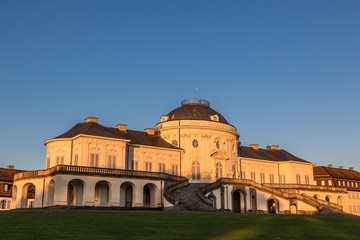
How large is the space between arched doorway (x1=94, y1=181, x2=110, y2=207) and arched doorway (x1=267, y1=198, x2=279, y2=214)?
21.1m

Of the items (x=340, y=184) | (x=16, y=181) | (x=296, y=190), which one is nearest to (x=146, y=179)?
(x=16, y=181)

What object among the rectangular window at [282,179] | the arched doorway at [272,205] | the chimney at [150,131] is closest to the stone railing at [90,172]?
the chimney at [150,131]

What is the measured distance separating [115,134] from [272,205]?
23.0 m

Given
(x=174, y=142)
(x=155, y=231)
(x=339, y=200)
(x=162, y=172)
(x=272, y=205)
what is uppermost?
(x=174, y=142)

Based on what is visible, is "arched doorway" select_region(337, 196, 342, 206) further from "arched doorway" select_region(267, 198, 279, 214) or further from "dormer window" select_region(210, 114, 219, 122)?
"dormer window" select_region(210, 114, 219, 122)

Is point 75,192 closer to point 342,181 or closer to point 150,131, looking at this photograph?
point 150,131

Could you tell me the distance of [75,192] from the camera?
164ft

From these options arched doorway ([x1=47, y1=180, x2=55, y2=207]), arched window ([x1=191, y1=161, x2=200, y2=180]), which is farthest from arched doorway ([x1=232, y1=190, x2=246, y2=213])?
arched doorway ([x1=47, y1=180, x2=55, y2=207])

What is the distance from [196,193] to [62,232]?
31531 mm

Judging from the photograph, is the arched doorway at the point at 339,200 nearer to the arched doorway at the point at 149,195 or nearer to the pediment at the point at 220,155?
the pediment at the point at 220,155

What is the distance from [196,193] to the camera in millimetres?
50938

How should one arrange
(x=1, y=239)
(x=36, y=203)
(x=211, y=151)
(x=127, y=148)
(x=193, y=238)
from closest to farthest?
(x=1, y=239) < (x=193, y=238) < (x=36, y=203) < (x=127, y=148) < (x=211, y=151)

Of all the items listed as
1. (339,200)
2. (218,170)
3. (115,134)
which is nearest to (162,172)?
(115,134)

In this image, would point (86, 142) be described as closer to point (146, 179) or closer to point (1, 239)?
point (146, 179)
